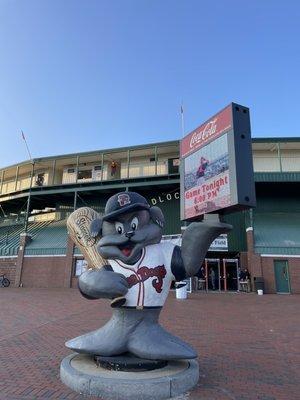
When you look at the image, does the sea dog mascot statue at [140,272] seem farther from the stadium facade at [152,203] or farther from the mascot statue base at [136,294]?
the stadium facade at [152,203]

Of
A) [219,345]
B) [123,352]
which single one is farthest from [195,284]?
[123,352]

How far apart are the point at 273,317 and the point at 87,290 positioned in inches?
377

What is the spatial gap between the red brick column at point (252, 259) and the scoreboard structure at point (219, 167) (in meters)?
18.8

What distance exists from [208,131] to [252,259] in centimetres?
1921

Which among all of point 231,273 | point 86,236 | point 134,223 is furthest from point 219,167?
point 231,273

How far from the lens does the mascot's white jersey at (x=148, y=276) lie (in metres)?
4.76

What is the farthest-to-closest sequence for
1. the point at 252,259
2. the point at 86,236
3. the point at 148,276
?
1. the point at 252,259
2. the point at 86,236
3. the point at 148,276

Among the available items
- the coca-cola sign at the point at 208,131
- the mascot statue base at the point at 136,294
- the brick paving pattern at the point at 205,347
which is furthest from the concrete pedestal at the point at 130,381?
the coca-cola sign at the point at 208,131

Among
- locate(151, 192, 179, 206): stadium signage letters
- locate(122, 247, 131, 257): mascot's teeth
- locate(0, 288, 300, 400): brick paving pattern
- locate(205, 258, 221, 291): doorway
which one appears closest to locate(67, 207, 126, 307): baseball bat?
locate(122, 247, 131, 257): mascot's teeth

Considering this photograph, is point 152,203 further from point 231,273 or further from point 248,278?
point 248,278

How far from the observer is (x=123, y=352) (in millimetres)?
4844

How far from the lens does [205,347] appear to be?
747 cm

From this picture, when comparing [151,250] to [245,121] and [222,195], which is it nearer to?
[222,195]

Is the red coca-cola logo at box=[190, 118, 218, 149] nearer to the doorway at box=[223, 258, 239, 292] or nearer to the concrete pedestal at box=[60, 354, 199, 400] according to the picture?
the concrete pedestal at box=[60, 354, 199, 400]
